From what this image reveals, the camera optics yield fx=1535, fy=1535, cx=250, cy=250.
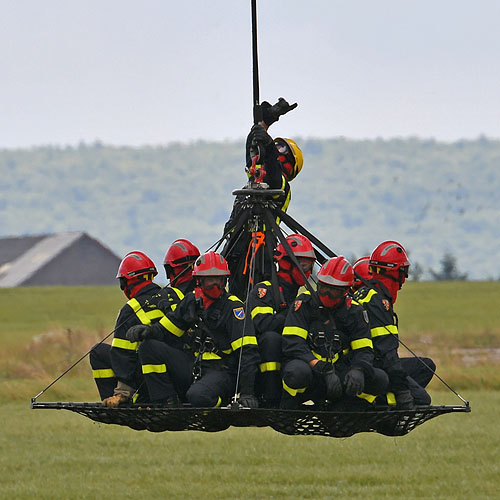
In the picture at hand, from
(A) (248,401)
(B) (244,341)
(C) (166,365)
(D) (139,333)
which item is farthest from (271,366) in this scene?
(D) (139,333)

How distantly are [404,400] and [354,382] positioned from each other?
2.87 ft

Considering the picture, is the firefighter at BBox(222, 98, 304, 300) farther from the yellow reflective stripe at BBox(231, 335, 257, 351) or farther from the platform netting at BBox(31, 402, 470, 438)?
the platform netting at BBox(31, 402, 470, 438)

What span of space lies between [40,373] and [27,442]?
11.8 meters

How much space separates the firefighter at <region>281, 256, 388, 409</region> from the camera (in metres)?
11.8

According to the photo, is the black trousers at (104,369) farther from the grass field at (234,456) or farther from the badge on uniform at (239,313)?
the grass field at (234,456)

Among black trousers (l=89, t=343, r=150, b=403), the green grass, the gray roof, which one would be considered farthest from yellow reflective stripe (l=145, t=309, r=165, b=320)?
the gray roof

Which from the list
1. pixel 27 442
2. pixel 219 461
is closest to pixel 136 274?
pixel 219 461

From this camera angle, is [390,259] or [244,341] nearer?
[244,341]

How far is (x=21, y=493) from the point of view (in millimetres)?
26312

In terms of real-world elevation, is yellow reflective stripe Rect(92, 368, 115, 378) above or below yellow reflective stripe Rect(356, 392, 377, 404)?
above

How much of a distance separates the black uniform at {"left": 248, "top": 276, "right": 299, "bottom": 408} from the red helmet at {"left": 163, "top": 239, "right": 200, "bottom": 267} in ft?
2.74

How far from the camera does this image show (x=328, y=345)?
1206 cm

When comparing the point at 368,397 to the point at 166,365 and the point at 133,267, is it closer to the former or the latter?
the point at 166,365

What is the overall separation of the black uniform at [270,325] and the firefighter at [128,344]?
0.86 meters
